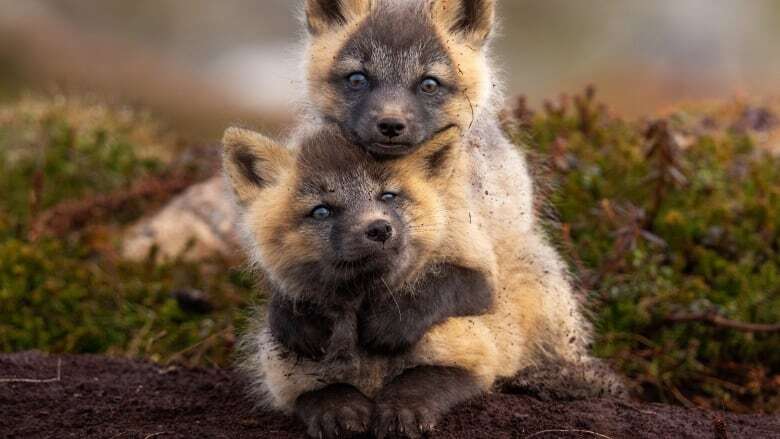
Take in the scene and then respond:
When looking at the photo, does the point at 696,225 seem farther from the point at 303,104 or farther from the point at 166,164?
the point at 166,164

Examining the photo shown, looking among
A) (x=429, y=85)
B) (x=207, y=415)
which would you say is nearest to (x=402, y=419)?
(x=207, y=415)

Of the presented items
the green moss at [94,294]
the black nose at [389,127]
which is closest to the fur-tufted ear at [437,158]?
the black nose at [389,127]

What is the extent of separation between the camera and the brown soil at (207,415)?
4992 millimetres

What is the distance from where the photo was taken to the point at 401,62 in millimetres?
5988

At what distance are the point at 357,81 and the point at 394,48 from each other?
310 mm

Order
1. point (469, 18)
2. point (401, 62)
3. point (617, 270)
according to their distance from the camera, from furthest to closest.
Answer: point (617, 270)
point (469, 18)
point (401, 62)

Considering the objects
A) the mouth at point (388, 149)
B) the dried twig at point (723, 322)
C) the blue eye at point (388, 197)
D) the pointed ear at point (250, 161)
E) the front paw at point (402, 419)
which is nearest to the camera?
the front paw at point (402, 419)

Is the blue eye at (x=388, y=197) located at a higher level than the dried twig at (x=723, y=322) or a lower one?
higher

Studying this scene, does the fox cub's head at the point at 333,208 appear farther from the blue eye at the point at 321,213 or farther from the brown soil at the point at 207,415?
the brown soil at the point at 207,415

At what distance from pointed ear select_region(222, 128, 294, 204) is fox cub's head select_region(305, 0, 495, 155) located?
0.53 meters

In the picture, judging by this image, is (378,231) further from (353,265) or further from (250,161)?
(250,161)

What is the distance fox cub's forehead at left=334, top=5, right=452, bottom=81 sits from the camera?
19.6ft

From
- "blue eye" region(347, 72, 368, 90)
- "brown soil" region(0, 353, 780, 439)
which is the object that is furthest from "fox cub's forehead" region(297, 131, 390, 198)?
"brown soil" region(0, 353, 780, 439)

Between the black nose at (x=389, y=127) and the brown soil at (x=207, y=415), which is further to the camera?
the black nose at (x=389, y=127)
